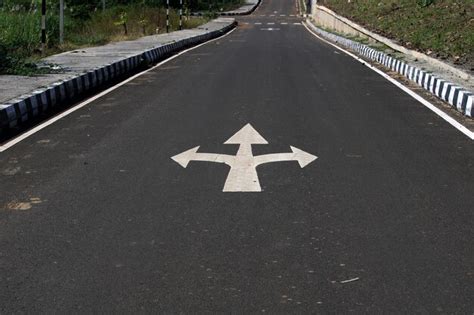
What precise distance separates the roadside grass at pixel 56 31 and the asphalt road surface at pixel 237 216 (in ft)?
18.1

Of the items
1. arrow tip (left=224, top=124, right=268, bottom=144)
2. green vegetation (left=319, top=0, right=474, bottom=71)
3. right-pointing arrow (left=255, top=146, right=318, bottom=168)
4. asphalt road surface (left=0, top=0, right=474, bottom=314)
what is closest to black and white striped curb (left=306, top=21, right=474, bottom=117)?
asphalt road surface (left=0, top=0, right=474, bottom=314)

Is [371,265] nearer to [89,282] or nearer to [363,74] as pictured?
[89,282]

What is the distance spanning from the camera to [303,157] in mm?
8500

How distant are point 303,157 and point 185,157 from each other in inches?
50.6

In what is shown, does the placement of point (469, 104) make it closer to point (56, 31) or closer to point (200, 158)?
point (200, 158)

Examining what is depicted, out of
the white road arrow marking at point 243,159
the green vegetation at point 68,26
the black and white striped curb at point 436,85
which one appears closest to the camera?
the white road arrow marking at point 243,159

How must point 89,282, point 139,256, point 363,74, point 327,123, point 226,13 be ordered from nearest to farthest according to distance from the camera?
point 89,282 → point 139,256 → point 327,123 → point 363,74 → point 226,13

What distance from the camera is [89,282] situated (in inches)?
191

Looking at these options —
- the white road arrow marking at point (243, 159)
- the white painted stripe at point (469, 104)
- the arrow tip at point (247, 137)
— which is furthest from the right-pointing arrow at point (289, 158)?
the white painted stripe at point (469, 104)

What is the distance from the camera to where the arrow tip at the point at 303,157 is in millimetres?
8250

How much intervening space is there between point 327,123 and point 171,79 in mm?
6708

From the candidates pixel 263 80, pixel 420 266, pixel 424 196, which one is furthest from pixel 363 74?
pixel 420 266

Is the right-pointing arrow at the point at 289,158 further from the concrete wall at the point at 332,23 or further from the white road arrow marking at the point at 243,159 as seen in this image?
the concrete wall at the point at 332,23

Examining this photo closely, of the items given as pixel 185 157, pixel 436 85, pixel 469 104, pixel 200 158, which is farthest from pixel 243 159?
pixel 436 85
